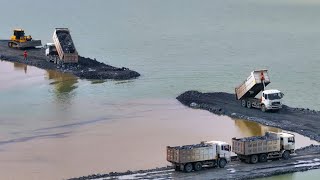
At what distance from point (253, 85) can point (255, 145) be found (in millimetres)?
14082

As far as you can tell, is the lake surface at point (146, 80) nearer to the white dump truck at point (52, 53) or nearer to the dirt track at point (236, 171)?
the dirt track at point (236, 171)

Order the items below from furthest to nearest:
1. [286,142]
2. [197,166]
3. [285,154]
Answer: [285,154], [286,142], [197,166]

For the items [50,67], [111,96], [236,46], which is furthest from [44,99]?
[236,46]

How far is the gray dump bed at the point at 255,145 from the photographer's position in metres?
40.6

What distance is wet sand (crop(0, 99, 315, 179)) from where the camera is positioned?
4141 cm

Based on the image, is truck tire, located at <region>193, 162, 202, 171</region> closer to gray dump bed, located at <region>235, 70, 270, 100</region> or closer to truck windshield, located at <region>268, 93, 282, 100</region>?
truck windshield, located at <region>268, 93, 282, 100</region>

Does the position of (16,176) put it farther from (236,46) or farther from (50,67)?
(236,46)

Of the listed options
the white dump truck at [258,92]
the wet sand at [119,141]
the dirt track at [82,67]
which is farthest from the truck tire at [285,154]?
the dirt track at [82,67]

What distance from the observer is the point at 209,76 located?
7206cm

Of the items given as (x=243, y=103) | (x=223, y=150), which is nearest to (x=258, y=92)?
(x=243, y=103)

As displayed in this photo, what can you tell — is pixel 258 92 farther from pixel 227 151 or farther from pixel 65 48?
pixel 65 48

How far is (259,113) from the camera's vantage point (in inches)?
2111

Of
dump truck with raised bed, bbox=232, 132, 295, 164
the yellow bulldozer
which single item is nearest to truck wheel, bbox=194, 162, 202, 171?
dump truck with raised bed, bbox=232, 132, 295, 164

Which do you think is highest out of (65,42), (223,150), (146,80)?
(65,42)
